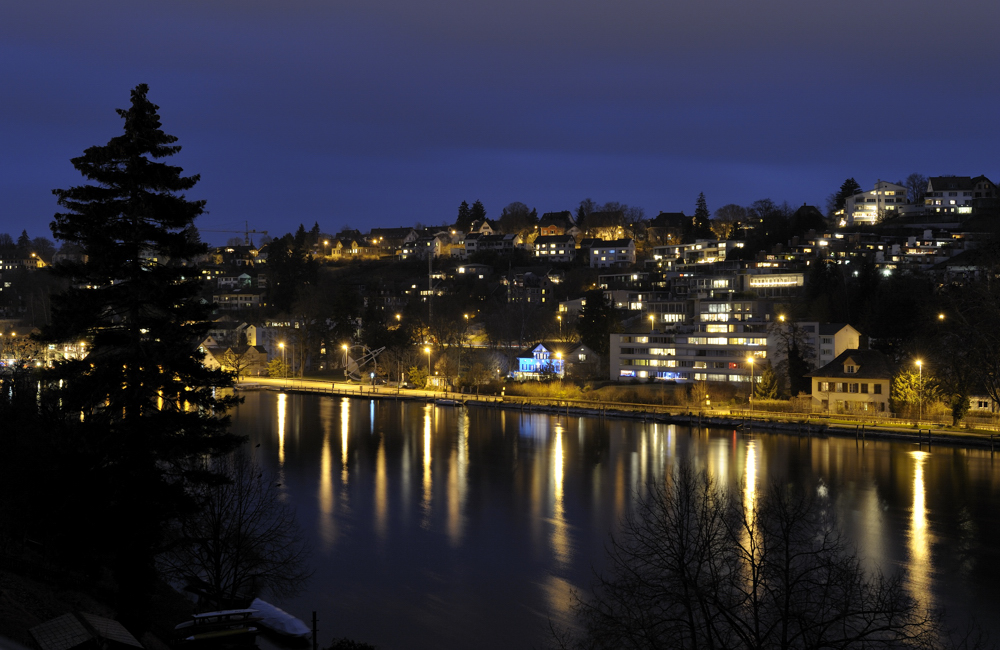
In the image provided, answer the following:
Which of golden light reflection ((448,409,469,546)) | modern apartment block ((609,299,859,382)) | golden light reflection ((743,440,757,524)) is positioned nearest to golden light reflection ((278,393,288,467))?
golden light reflection ((448,409,469,546))

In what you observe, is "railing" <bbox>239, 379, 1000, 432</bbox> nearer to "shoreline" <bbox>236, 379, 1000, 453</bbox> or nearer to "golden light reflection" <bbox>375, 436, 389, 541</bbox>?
"shoreline" <bbox>236, 379, 1000, 453</bbox>

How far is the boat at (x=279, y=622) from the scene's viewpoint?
7.54 metres

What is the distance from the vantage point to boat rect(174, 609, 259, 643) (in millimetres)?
6910

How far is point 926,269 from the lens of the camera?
32.6m

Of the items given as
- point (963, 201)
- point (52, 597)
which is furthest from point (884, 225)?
point (52, 597)

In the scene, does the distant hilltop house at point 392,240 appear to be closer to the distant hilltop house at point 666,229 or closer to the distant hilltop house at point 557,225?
the distant hilltop house at point 557,225

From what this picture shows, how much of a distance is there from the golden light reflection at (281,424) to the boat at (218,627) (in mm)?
8755

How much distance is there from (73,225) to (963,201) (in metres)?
45.6

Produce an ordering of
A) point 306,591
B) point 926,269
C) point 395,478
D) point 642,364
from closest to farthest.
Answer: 1. point 306,591
2. point 395,478
3. point 642,364
4. point 926,269

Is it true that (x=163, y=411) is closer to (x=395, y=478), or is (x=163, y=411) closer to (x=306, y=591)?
(x=306, y=591)

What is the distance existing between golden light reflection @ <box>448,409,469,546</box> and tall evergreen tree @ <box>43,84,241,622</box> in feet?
15.7

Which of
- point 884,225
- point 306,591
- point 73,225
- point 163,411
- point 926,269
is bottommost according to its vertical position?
point 306,591

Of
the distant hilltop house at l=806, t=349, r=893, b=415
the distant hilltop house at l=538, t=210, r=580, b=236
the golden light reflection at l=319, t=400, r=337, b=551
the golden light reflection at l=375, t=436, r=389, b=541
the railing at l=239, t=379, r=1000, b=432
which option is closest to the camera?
the golden light reflection at l=319, t=400, r=337, b=551

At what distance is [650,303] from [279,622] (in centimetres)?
2739
